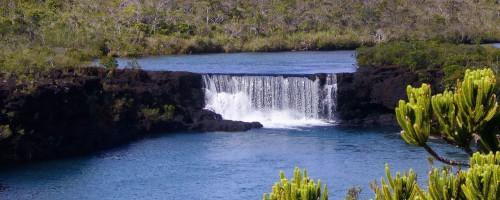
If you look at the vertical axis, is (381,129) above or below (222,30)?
below

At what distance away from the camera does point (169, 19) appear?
6122 centimetres

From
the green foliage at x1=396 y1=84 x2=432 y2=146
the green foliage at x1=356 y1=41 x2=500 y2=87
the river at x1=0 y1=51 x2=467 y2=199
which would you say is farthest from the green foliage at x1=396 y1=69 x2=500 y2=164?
the green foliage at x1=356 y1=41 x2=500 y2=87

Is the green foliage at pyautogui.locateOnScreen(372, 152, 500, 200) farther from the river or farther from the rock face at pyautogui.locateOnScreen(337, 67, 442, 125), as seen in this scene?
the rock face at pyautogui.locateOnScreen(337, 67, 442, 125)

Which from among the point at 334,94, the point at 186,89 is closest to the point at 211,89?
the point at 186,89

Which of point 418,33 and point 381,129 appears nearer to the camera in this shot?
point 381,129

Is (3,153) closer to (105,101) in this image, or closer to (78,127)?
(78,127)

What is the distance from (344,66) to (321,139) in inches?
573

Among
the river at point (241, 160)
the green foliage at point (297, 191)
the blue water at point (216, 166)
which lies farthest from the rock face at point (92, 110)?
the green foliage at point (297, 191)

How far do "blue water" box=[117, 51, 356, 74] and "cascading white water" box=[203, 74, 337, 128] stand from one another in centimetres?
392

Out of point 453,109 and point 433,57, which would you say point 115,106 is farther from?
point 453,109

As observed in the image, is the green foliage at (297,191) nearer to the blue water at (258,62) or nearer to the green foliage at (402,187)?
the green foliage at (402,187)

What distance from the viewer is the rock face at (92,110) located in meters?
27.6

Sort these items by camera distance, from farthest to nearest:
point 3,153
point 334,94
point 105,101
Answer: point 334,94 < point 105,101 < point 3,153

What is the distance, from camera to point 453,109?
755cm
